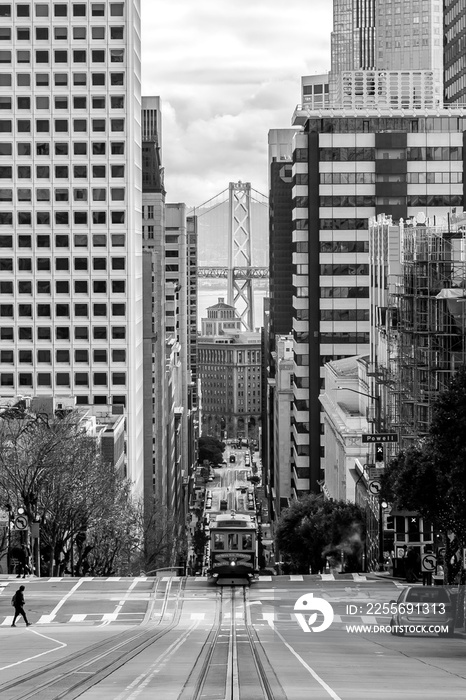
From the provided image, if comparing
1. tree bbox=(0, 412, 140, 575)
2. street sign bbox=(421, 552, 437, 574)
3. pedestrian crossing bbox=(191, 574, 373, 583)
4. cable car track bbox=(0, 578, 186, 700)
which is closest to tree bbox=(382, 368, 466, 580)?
street sign bbox=(421, 552, 437, 574)

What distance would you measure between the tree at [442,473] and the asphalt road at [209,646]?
4.56m

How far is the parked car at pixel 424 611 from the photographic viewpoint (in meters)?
48.5

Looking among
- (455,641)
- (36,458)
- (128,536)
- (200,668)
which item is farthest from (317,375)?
(200,668)

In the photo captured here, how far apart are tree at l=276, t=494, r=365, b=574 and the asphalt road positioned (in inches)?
1031

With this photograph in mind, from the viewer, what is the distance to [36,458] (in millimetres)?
79438

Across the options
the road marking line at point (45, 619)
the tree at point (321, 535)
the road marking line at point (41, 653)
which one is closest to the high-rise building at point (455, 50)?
the tree at point (321, 535)

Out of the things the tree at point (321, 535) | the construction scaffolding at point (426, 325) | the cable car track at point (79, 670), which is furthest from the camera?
the tree at point (321, 535)

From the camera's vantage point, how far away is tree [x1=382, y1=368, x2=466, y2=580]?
155 ft

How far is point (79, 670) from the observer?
117 feet

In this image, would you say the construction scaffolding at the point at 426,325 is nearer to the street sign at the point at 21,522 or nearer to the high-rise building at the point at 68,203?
the street sign at the point at 21,522

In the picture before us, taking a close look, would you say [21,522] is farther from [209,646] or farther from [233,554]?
[209,646]

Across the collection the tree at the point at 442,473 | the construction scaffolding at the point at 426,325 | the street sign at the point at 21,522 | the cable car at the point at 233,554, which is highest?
the construction scaffolding at the point at 426,325

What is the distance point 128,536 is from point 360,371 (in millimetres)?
43311

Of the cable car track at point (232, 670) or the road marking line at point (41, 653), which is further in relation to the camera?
the road marking line at point (41, 653)
